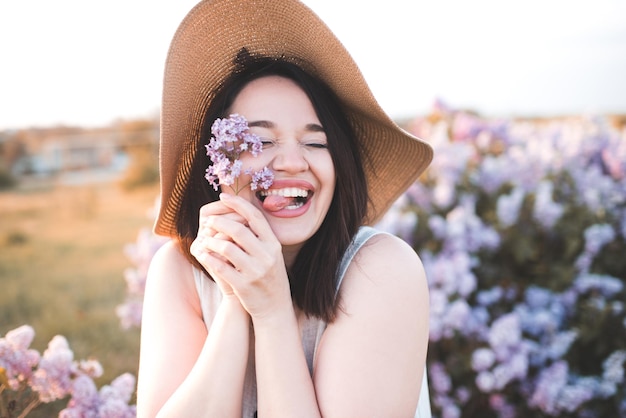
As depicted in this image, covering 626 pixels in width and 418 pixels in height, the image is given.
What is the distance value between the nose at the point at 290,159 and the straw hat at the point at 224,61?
0.37m

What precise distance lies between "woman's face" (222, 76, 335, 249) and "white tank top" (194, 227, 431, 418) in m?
0.21

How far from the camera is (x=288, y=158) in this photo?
1.79m

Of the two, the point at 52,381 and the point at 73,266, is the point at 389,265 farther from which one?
the point at 73,266

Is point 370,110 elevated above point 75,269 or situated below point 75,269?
above

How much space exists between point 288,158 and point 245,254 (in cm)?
35

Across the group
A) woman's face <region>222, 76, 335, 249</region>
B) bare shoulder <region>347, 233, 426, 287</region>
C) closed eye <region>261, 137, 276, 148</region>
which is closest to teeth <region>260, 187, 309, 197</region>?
woman's face <region>222, 76, 335, 249</region>

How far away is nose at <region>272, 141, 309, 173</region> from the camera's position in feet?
5.81

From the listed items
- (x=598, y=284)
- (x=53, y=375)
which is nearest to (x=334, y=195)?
(x=53, y=375)

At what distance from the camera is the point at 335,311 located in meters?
1.88

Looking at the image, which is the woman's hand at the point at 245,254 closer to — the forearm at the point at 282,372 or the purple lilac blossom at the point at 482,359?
the forearm at the point at 282,372

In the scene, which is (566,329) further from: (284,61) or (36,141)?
(36,141)

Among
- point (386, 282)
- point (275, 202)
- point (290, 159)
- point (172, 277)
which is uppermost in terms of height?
point (290, 159)

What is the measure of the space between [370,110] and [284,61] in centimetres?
37

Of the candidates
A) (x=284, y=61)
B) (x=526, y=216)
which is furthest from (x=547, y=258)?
(x=284, y=61)
